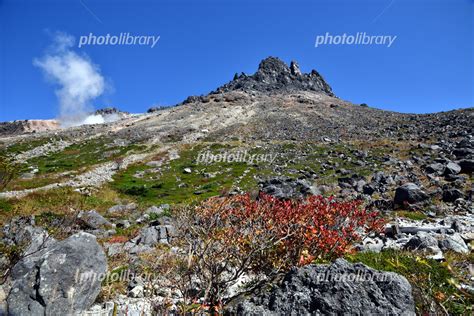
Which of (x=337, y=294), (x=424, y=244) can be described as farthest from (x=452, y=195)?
(x=337, y=294)

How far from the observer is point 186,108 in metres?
85.8

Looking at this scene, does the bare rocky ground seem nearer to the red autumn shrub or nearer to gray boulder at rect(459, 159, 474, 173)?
gray boulder at rect(459, 159, 474, 173)

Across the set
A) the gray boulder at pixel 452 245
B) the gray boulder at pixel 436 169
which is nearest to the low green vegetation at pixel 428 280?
the gray boulder at pixel 452 245

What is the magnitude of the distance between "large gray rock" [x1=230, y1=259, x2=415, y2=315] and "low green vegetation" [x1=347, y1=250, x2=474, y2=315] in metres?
0.38

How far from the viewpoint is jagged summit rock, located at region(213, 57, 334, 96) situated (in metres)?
111

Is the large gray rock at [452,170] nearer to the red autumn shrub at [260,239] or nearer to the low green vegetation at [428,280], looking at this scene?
the low green vegetation at [428,280]

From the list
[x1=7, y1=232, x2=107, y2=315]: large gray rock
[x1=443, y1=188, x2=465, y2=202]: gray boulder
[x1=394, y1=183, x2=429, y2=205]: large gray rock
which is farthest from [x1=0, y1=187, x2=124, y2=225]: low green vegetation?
[x1=443, y1=188, x2=465, y2=202]: gray boulder

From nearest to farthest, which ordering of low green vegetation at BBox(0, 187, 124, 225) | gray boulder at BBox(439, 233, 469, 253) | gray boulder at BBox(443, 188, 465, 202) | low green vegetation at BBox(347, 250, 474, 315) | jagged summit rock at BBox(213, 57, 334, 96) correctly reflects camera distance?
low green vegetation at BBox(347, 250, 474, 315)
gray boulder at BBox(439, 233, 469, 253)
gray boulder at BBox(443, 188, 465, 202)
low green vegetation at BBox(0, 187, 124, 225)
jagged summit rock at BBox(213, 57, 334, 96)

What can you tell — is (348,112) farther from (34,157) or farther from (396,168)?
(34,157)

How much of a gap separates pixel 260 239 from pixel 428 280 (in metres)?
3.83

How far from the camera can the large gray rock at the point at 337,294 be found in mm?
5223

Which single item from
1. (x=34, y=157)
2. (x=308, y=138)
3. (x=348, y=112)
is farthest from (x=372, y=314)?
(x=348, y=112)

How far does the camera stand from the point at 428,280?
684 cm

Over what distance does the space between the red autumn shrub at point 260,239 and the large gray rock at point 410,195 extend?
8.94m
